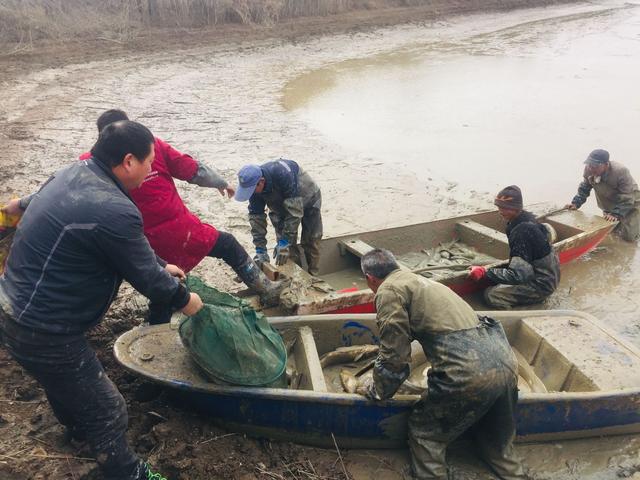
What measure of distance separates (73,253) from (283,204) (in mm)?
3186

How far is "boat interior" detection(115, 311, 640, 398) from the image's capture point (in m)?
4.27

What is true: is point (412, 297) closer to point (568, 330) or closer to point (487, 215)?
point (568, 330)

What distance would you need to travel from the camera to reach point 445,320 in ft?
12.3

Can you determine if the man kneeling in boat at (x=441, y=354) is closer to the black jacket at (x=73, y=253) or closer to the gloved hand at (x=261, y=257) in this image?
the black jacket at (x=73, y=253)

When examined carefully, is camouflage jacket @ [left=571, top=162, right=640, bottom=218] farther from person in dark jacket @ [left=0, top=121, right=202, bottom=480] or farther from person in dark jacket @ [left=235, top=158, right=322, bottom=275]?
person in dark jacket @ [left=0, top=121, right=202, bottom=480]

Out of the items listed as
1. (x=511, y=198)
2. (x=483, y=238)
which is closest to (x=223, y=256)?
(x=511, y=198)

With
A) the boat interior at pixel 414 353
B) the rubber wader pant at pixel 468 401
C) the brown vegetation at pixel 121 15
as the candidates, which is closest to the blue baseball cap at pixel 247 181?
the boat interior at pixel 414 353

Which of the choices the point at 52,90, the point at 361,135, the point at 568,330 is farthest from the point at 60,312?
the point at 52,90

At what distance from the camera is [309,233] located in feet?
21.1

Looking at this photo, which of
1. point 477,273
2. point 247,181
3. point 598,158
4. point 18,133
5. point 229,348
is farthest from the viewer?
point 18,133

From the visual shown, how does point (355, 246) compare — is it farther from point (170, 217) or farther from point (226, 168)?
point (226, 168)

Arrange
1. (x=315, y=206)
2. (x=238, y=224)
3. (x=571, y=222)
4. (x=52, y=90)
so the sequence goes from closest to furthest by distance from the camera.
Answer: (x=315, y=206), (x=571, y=222), (x=238, y=224), (x=52, y=90)

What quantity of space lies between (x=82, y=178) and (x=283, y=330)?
7.58 feet

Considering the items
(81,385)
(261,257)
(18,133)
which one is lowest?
(261,257)
